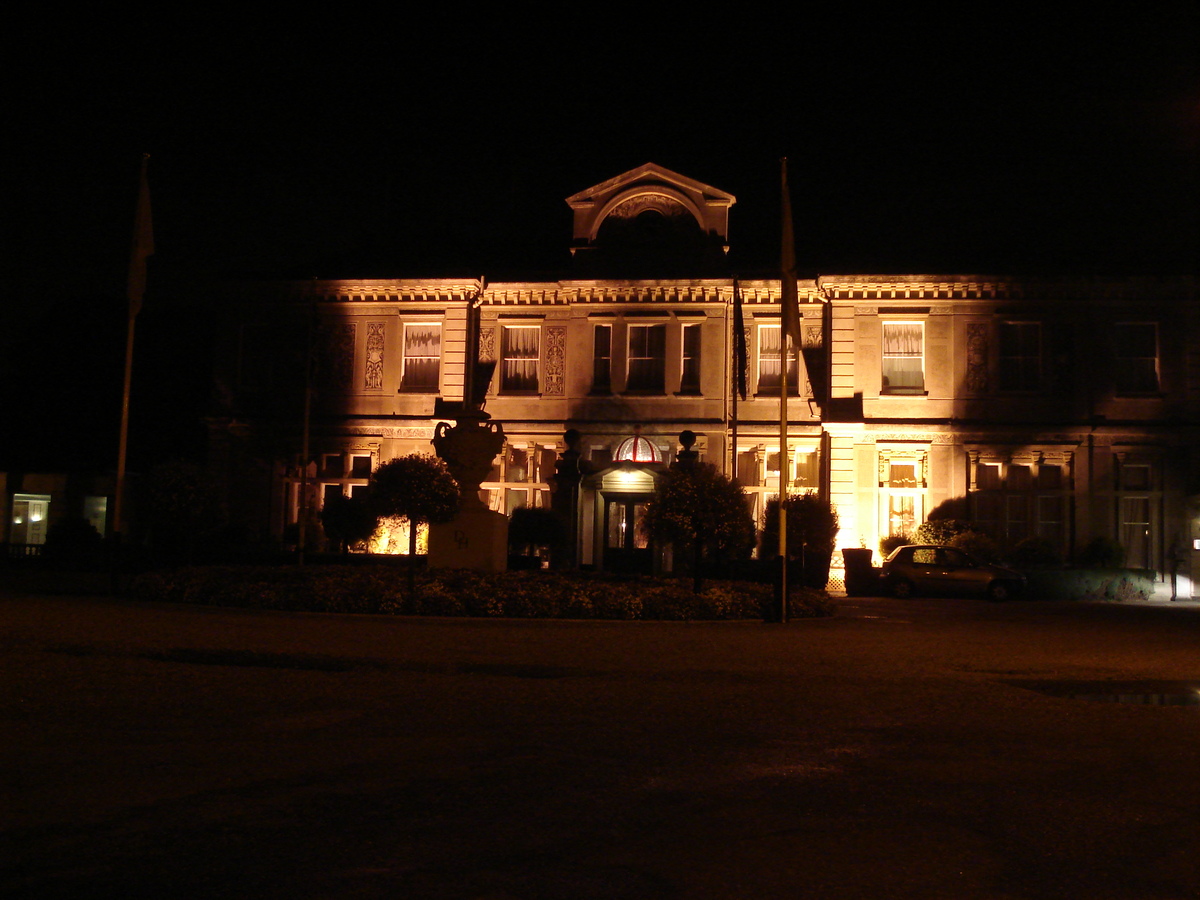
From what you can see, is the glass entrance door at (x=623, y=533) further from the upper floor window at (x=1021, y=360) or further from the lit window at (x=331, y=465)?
the upper floor window at (x=1021, y=360)

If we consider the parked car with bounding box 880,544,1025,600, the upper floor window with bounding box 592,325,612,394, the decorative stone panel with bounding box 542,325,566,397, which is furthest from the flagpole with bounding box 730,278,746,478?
the decorative stone panel with bounding box 542,325,566,397

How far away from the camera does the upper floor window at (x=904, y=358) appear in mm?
33719

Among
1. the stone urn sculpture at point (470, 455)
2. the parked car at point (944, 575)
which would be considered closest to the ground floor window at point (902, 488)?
the parked car at point (944, 575)

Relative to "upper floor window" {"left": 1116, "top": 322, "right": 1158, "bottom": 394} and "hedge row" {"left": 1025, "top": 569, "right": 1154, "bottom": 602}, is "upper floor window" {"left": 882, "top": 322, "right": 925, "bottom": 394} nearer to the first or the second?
"upper floor window" {"left": 1116, "top": 322, "right": 1158, "bottom": 394}

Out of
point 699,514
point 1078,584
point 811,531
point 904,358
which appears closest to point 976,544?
point 1078,584

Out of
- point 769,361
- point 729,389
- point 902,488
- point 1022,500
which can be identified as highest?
point 769,361

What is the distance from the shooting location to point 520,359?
35719 millimetres

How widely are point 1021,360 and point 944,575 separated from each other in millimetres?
8182

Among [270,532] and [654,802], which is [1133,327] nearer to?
Result: [270,532]

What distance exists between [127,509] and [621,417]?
18.8 meters

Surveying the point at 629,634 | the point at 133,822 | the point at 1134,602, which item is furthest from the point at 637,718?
the point at 1134,602

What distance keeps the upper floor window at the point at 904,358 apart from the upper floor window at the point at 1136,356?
5515 millimetres

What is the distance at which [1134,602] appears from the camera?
28906 millimetres

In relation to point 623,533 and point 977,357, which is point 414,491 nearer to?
point 623,533
